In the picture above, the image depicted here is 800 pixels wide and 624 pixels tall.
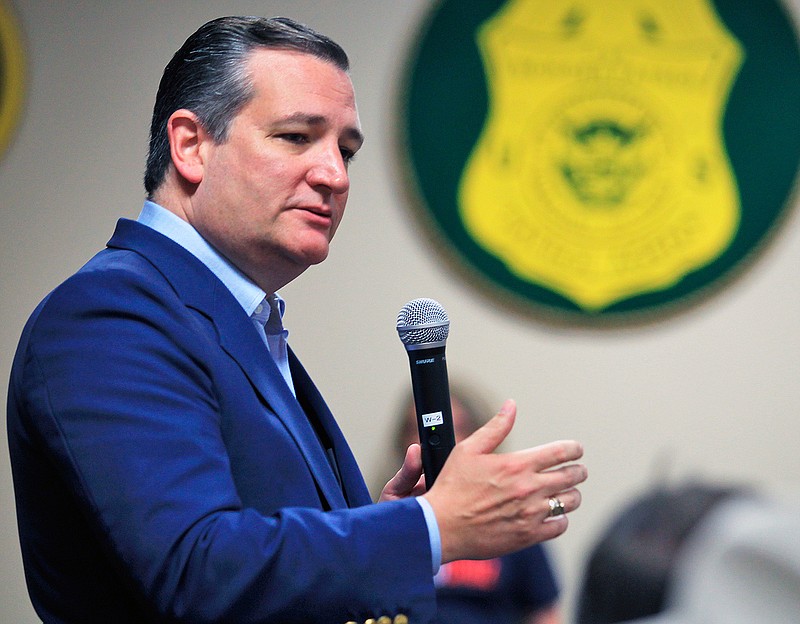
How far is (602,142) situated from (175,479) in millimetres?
2674

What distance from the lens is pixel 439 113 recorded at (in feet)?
10.9

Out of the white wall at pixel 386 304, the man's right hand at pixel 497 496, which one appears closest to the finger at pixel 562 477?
the man's right hand at pixel 497 496

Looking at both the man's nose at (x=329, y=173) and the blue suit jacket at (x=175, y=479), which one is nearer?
the blue suit jacket at (x=175, y=479)

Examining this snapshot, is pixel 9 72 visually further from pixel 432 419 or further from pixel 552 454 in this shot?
pixel 552 454

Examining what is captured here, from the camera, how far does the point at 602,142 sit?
342 centimetres

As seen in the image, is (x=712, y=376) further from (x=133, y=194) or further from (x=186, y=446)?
(x=186, y=446)

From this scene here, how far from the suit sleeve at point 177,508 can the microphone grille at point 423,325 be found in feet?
0.82

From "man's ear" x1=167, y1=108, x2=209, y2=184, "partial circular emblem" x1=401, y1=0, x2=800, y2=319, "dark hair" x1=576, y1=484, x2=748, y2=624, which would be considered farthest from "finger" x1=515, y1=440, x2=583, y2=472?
"partial circular emblem" x1=401, y1=0, x2=800, y2=319

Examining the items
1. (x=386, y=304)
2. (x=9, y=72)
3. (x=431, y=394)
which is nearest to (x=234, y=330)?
(x=431, y=394)

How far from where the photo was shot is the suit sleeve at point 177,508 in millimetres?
998

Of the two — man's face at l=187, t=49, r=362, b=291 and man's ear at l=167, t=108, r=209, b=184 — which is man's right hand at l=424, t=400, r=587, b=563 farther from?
man's ear at l=167, t=108, r=209, b=184

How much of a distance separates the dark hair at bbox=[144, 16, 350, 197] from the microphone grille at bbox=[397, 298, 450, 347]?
0.34 metres

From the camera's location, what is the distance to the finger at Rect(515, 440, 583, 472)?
1.03 m

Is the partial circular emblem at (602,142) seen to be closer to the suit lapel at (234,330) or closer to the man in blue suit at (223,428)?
the man in blue suit at (223,428)
